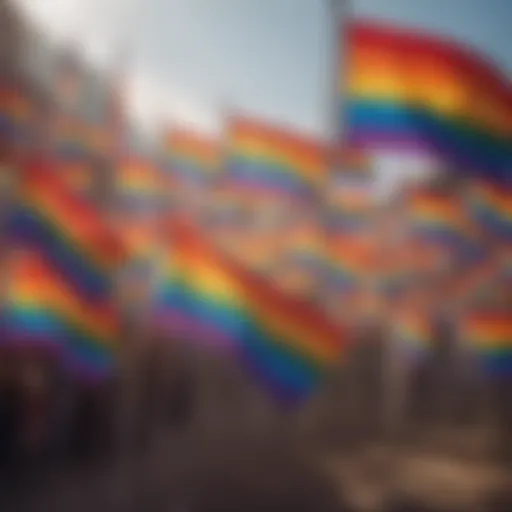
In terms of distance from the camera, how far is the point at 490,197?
1446 mm

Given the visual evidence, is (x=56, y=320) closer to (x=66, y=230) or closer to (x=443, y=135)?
(x=66, y=230)

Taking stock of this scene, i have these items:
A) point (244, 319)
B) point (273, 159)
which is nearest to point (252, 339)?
point (244, 319)

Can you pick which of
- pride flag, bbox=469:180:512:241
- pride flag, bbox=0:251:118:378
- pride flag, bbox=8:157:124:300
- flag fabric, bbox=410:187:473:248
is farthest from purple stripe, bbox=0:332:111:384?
pride flag, bbox=469:180:512:241

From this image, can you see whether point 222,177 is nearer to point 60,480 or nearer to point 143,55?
point 143,55

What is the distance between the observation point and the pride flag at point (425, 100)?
1443mm

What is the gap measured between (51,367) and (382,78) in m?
0.95

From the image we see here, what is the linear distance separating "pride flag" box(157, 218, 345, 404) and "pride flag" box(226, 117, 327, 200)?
0.18 metres

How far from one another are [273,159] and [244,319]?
350 mm

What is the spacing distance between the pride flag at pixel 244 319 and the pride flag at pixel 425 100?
1.29 ft

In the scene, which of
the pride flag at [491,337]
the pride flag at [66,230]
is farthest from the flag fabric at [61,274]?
the pride flag at [491,337]

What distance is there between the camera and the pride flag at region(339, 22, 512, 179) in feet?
4.74

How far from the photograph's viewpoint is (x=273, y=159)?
55.9 inches

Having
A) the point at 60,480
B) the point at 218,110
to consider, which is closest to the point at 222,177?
the point at 218,110

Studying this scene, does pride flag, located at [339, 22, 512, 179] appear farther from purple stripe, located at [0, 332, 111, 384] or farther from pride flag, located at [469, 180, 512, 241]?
purple stripe, located at [0, 332, 111, 384]
